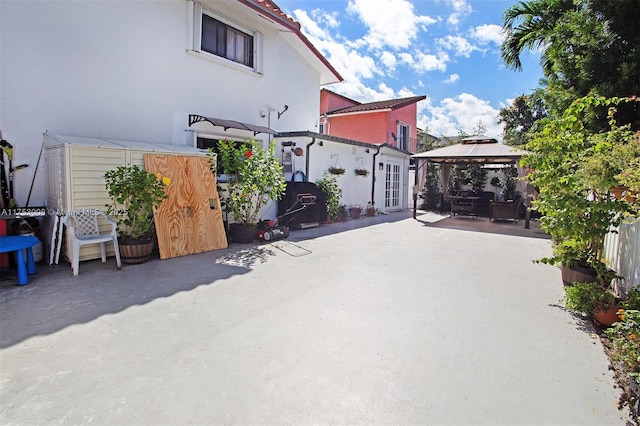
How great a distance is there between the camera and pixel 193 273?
5133 millimetres

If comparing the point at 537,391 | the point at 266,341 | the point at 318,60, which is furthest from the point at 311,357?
the point at 318,60

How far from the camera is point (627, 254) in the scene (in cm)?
435

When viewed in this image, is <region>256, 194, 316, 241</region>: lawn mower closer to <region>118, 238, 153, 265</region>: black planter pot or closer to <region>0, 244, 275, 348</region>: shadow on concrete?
<region>0, 244, 275, 348</region>: shadow on concrete

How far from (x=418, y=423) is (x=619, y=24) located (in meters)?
8.86

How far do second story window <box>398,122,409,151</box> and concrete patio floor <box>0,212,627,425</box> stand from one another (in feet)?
47.4

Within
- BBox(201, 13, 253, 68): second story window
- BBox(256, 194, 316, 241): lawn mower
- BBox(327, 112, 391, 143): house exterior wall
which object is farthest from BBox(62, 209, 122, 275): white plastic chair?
BBox(327, 112, 391, 143): house exterior wall

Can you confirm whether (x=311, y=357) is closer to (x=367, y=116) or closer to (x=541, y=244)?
(x=541, y=244)

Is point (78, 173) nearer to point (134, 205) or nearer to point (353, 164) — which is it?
point (134, 205)

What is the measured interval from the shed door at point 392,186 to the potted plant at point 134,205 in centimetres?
1076

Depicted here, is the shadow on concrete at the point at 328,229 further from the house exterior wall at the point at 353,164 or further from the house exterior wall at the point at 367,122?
the house exterior wall at the point at 367,122

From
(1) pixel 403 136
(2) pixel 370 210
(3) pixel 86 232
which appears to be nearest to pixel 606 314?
(3) pixel 86 232

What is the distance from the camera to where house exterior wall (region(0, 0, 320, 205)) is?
5.57 meters

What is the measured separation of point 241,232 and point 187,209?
1.38 m

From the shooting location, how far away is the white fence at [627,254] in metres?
3.99
